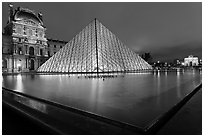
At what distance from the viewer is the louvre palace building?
34.2 meters

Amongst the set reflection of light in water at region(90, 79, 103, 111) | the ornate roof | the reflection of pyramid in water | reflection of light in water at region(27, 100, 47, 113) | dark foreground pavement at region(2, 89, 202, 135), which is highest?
the ornate roof

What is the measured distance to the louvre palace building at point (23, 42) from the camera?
34.2 metres

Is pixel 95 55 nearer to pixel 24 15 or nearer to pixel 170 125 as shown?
pixel 170 125

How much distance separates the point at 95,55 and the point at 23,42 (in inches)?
1082

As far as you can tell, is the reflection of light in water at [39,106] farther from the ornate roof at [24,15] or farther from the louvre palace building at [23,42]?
the ornate roof at [24,15]

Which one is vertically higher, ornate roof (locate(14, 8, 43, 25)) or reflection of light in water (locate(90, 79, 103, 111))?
ornate roof (locate(14, 8, 43, 25))

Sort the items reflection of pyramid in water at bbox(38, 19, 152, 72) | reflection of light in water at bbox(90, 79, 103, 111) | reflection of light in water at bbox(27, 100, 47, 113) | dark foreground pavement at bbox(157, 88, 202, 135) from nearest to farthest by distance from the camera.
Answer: dark foreground pavement at bbox(157, 88, 202, 135), reflection of light in water at bbox(27, 100, 47, 113), reflection of light in water at bbox(90, 79, 103, 111), reflection of pyramid in water at bbox(38, 19, 152, 72)

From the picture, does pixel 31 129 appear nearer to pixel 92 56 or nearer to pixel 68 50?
pixel 92 56

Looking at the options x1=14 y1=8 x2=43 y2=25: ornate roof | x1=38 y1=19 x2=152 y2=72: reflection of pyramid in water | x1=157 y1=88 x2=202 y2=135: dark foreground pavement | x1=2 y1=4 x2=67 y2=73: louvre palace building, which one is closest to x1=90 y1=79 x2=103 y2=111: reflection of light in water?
x1=157 y1=88 x2=202 y2=135: dark foreground pavement

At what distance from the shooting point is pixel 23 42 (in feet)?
119

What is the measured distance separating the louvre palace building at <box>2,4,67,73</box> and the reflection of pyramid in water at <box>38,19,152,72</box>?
691 inches

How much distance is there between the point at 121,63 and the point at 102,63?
9.34 feet

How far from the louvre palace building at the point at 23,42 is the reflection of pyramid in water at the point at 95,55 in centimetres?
1756

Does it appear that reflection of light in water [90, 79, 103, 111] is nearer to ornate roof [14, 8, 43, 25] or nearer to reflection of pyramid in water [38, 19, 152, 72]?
reflection of pyramid in water [38, 19, 152, 72]
